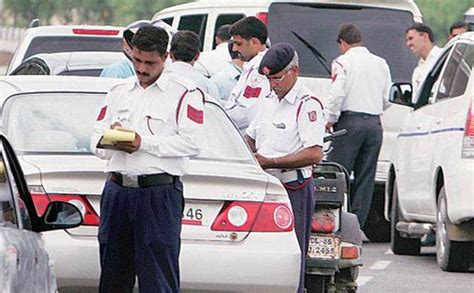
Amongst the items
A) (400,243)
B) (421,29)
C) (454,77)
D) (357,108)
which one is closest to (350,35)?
(357,108)

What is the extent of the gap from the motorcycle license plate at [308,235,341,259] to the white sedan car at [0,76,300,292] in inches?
40.2

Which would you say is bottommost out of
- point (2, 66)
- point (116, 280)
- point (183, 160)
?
point (2, 66)

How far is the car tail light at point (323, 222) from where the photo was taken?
11133 mm

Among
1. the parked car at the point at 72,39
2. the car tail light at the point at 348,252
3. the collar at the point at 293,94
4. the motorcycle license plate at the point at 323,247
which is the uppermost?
the collar at the point at 293,94

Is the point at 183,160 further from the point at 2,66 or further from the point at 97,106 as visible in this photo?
the point at 2,66

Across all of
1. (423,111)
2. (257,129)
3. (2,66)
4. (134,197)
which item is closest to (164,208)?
(134,197)

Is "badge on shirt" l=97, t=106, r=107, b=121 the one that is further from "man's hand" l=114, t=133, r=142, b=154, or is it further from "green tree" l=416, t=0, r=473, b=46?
"green tree" l=416, t=0, r=473, b=46

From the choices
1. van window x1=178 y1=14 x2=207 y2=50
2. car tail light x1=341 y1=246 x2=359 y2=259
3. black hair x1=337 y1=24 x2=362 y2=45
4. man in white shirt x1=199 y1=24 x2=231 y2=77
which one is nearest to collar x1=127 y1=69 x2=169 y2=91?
car tail light x1=341 y1=246 x2=359 y2=259

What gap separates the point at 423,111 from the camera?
1638 centimetres

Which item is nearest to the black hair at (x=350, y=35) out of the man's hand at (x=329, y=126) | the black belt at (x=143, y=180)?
the man's hand at (x=329, y=126)

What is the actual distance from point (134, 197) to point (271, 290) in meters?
1.13

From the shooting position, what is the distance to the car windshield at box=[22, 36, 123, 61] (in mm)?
19109

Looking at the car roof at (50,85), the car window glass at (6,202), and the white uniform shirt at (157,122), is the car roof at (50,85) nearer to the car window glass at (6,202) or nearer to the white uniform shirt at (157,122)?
the white uniform shirt at (157,122)

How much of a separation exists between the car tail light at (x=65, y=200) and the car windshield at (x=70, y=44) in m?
9.62
